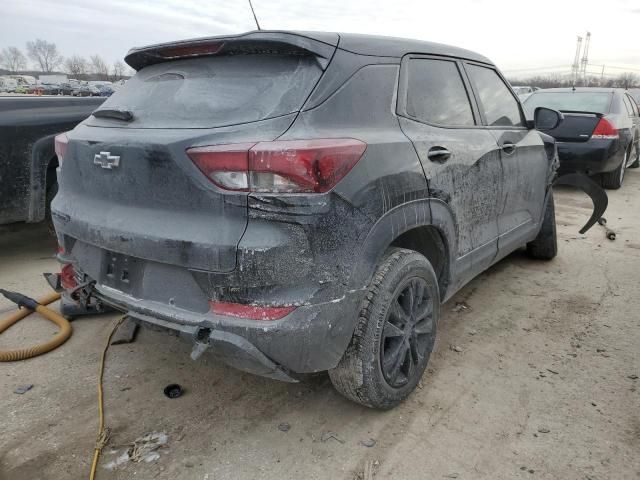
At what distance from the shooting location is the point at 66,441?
2354 mm

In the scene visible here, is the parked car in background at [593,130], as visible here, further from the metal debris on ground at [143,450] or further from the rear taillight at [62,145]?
the metal debris on ground at [143,450]

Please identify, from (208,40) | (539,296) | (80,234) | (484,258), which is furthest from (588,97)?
(80,234)

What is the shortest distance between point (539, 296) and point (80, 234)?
339 cm

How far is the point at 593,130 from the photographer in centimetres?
786

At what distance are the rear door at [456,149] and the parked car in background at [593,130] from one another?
4.88 meters

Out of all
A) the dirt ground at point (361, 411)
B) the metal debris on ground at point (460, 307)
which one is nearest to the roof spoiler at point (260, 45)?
the dirt ground at point (361, 411)

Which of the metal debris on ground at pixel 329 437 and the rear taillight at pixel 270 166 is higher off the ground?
the rear taillight at pixel 270 166

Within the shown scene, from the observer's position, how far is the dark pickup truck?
4.26 m

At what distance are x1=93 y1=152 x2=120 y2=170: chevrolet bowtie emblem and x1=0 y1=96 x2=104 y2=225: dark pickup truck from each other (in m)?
2.51

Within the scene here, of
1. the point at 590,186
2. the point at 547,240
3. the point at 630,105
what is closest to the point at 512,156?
the point at 547,240

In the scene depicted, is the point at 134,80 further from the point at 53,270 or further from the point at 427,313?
the point at 53,270

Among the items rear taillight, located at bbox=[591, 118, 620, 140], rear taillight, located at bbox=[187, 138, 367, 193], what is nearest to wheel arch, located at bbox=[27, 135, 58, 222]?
rear taillight, located at bbox=[187, 138, 367, 193]

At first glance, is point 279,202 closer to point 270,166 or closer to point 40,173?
point 270,166

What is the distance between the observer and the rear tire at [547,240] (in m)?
4.62
